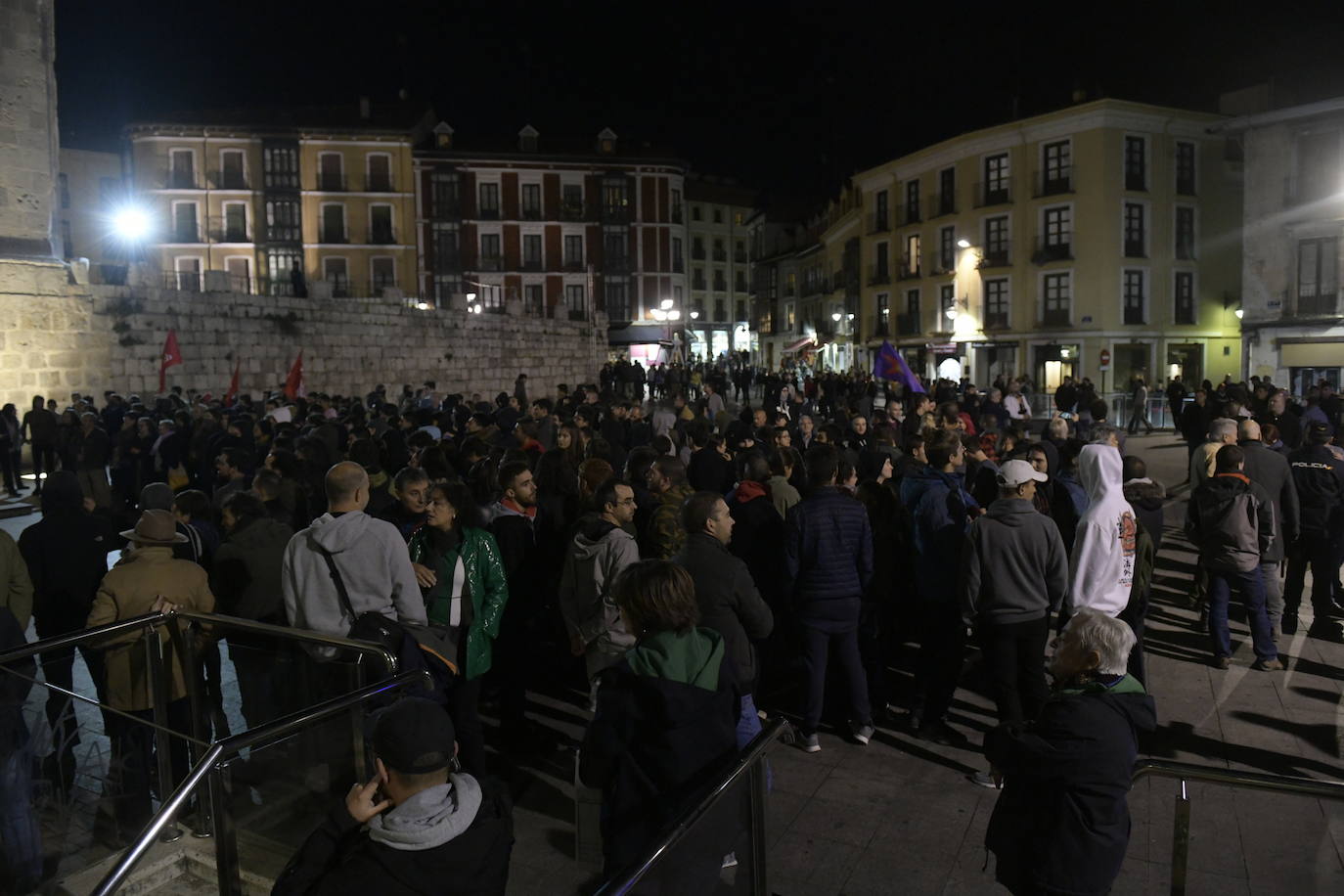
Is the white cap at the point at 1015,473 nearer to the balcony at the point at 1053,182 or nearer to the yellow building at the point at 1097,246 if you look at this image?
the yellow building at the point at 1097,246

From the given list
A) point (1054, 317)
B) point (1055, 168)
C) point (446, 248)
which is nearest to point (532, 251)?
point (446, 248)

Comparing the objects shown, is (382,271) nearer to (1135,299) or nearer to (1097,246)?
(1097,246)

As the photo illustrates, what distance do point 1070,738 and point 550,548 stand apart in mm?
3849

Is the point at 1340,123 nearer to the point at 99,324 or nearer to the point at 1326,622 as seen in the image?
the point at 1326,622

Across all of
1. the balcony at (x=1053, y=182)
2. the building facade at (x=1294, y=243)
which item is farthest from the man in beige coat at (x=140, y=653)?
the balcony at (x=1053, y=182)

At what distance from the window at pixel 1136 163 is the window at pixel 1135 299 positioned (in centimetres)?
323

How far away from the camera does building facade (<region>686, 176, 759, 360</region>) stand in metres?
63.0

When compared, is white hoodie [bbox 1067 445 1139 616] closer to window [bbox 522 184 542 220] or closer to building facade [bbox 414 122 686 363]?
building facade [bbox 414 122 686 363]

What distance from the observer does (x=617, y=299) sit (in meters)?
52.1

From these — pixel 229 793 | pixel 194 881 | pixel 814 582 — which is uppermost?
pixel 814 582

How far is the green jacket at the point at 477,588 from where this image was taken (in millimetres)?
4621

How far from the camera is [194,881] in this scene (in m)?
4.02

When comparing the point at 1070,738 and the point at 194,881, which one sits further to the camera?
the point at 194,881

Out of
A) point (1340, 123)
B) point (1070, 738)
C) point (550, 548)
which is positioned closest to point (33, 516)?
point (550, 548)
